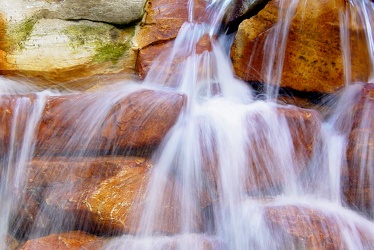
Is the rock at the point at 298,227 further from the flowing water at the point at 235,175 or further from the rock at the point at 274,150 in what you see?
the rock at the point at 274,150

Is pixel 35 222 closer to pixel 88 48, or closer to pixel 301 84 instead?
pixel 88 48

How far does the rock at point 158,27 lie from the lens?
5.24 meters

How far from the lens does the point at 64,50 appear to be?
16.6ft

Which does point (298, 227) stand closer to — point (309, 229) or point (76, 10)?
point (309, 229)

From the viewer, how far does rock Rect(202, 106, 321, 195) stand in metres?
3.59

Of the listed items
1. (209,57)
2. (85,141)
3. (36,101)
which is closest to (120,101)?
(85,141)

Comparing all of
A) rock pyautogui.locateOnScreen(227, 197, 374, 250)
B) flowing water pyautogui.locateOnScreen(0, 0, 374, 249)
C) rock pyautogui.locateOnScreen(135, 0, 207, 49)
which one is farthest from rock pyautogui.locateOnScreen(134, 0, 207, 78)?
rock pyautogui.locateOnScreen(227, 197, 374, 250)

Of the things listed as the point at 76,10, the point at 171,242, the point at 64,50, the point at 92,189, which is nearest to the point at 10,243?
the point at 92,189

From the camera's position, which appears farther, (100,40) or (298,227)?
(100,40)

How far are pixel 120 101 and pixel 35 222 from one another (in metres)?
1.34

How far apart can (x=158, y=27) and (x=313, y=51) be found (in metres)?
2.23

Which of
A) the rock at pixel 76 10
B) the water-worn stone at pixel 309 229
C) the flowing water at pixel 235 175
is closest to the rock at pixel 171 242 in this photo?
the flowing water at pixel 235 175

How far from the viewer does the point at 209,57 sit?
5316 mm

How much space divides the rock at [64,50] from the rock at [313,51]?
196cm
